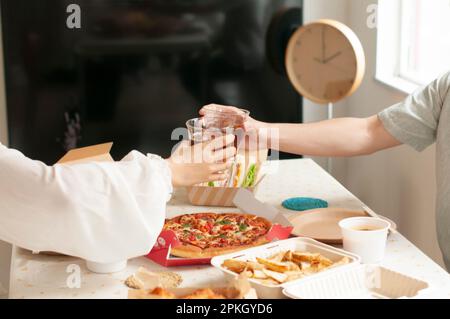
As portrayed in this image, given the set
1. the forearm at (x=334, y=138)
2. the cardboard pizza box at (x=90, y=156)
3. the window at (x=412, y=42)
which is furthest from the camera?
the window at (x=412, y=42)

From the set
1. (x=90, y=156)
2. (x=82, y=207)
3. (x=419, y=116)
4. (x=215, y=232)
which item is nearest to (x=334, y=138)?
(x=419, y=116)

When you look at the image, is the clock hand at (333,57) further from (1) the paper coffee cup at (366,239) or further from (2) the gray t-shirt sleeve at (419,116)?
(1) the paper coffee cup at (366,239)

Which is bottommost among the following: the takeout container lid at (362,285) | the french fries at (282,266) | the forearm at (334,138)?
the takeout container lid at (362,285)

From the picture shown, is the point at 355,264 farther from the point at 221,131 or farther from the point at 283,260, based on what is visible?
the point at 221,131

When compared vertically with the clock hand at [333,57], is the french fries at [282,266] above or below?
below

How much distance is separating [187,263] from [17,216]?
42 centimetres

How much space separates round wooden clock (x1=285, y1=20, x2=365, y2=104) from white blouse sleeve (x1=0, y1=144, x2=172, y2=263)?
104 centimetres

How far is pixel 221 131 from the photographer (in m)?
1.93

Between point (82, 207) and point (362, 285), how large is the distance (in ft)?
1.92

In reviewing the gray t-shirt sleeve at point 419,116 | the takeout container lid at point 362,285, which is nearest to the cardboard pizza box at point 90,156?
the takeout container lid at point 362,285

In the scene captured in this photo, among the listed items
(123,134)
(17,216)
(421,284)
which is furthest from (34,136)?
(421,284)

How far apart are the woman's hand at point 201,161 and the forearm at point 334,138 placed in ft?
1.82

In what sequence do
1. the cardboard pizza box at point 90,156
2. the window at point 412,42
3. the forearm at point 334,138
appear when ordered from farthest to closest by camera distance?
the window at point 412,42 → the forearm at point 334,138 → the cardboard pizza box at point 90,156

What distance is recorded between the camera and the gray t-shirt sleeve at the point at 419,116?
7.26 feet
